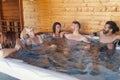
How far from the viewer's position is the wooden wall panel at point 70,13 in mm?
4461

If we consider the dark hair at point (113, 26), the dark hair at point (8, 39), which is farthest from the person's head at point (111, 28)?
the dark hair at point (8, 39)

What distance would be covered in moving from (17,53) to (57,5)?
2.02 m

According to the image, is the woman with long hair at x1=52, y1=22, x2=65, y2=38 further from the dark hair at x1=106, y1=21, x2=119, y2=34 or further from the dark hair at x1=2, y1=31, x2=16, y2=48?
the dark hair at x1=2, y1=31, x2=16, y2=48

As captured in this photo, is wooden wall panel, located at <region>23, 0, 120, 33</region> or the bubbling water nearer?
the bubbling water

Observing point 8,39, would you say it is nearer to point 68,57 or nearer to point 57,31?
point 68,57

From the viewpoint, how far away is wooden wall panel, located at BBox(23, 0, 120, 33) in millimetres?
4461

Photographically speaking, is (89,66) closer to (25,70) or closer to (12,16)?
(25,70)

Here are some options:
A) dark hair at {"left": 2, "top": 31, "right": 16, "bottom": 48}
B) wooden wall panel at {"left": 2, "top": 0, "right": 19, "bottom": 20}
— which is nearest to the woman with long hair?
dark hair at {"left": 2, "top": 31, "right": 16, "bottom": 48}

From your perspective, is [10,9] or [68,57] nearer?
[68,57]

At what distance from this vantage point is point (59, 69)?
2.97 metres

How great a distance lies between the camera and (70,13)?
5031mm

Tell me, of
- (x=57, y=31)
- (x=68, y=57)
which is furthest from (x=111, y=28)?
(x=57, y=31)

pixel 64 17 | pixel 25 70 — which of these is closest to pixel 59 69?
pixel 25 70

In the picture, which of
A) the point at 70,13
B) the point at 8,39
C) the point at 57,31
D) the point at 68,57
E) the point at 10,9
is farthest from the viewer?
the point at 10,9
